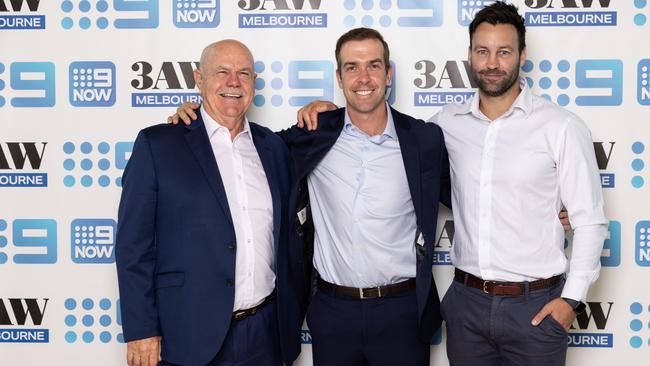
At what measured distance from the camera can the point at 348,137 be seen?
2389 millimetres

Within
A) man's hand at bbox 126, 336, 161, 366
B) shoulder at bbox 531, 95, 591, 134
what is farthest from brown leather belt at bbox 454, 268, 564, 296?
man's hand at bbox 126, 336, 161, 366

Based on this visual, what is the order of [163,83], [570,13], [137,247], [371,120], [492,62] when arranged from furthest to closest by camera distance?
1. [163,83]
2. [570,13]
3. [371,120]
4. [492,62]
5. [137,247]

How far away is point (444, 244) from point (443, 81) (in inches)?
30.9

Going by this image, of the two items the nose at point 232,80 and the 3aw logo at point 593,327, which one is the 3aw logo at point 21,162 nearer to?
the nose at point 232,80

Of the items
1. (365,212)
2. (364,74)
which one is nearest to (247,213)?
(365,212)

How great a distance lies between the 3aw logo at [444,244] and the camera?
2.88m

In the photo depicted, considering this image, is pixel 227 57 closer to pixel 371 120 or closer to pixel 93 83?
pixel 371 120

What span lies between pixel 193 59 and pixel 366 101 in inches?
40.9

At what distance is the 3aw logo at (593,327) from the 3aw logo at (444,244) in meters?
0.70

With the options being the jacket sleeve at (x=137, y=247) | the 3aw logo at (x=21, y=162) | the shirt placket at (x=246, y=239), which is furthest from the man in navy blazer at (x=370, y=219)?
the 3aw logo at (x=21, y=162)

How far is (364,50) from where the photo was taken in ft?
7.61

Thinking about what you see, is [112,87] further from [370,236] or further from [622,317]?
[622,317]

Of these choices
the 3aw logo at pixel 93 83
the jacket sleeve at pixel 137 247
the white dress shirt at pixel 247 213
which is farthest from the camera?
the 3aw logo at pixel 93 83

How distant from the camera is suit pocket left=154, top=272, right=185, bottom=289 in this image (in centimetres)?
209
